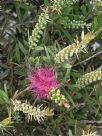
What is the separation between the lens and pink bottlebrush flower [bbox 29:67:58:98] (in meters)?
1.14

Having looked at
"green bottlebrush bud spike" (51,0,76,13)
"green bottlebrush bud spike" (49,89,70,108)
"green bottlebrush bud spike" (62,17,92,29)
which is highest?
"green bottlebrush bud spike" (51,0,76,13)

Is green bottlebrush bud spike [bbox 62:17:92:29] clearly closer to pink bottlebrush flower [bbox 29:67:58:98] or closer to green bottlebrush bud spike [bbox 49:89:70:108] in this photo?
pink bottlebrush flower [bbox 29:67:58:98]

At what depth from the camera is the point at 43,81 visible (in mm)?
1151

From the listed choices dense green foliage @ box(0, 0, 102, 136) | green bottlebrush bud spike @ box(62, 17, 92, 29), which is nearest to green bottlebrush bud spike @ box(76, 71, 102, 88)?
dense green foliage @ box(0, 0, 102, 136)

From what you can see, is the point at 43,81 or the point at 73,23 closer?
the point at 43,81

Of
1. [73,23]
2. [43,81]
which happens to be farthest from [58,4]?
[43,81]

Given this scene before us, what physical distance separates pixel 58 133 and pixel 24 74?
0.26m

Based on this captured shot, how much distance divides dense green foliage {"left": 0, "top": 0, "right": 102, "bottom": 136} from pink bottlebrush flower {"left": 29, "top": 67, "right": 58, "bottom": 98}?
0.05 meters

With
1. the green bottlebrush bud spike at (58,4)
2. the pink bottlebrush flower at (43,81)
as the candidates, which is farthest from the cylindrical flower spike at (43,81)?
the green bottlebrush bud spike at (58,4)

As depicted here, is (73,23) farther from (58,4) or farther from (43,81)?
(43,81)

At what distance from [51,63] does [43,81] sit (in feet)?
0.35

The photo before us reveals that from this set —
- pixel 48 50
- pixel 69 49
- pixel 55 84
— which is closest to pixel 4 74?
pixel 48 50

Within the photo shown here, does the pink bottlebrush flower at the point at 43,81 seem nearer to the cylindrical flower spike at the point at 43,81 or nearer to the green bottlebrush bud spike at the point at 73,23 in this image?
the cylindrical flower spike at the point at 43,81

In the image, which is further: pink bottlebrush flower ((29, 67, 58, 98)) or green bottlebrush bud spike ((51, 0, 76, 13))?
green bottlebrush bud spike ((51, 0, 76, 13))
